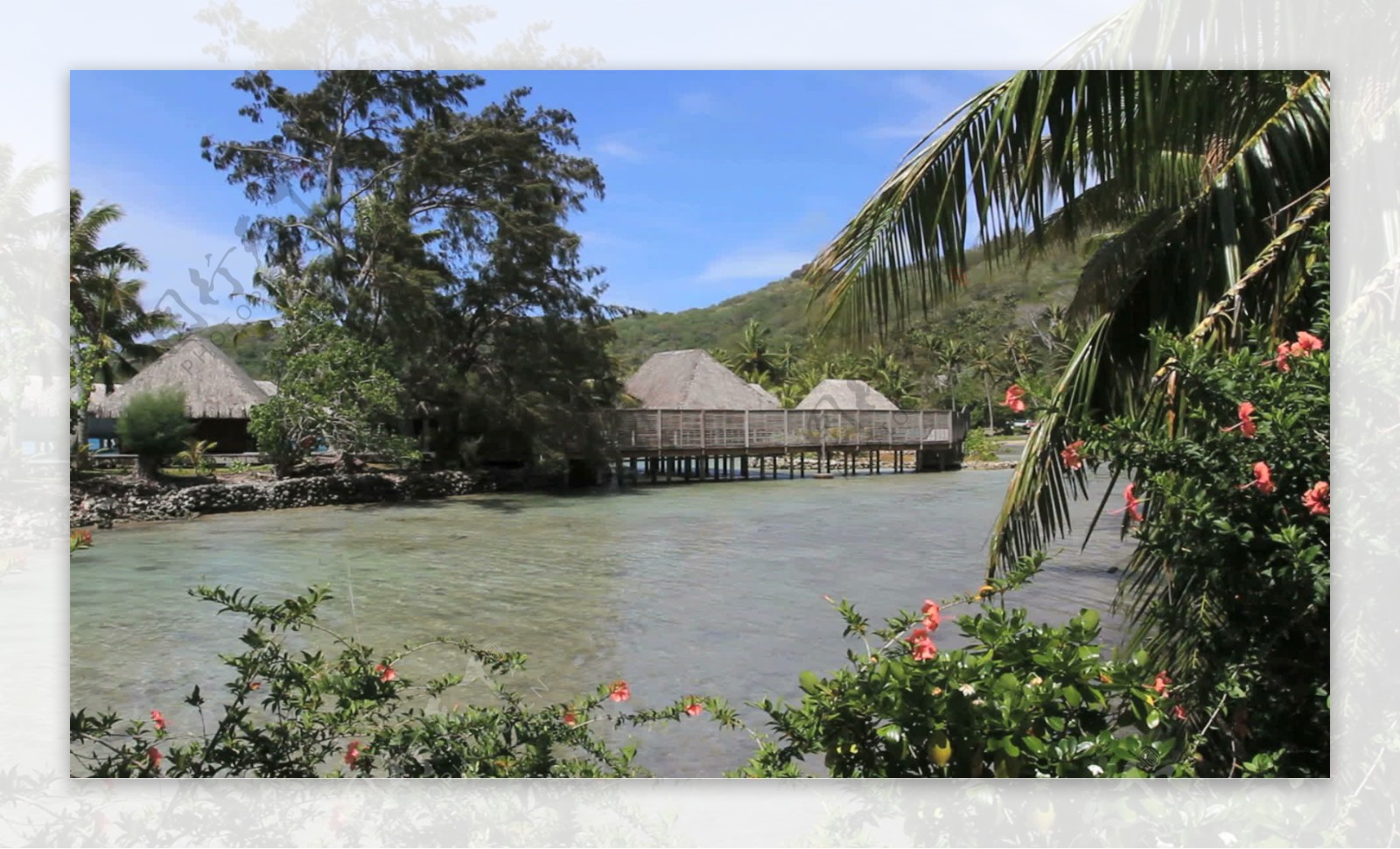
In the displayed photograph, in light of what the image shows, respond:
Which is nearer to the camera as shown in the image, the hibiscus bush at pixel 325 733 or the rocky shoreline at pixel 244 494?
the hibiscus bush at pixel 325 733

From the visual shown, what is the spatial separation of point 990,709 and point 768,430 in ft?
43.6

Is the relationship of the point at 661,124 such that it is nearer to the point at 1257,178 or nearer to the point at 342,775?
the point at 1257,178

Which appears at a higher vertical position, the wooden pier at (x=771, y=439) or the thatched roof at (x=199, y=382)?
the thatched roof at (x=199, y=382)

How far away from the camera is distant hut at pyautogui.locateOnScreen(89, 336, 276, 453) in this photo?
33.3ft

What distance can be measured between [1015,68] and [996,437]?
9.56 m

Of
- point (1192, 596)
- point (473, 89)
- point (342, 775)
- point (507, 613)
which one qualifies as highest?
point (473, 89)

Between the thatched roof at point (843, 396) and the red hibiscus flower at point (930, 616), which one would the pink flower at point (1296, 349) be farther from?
the thatched roof at point (843, 396)

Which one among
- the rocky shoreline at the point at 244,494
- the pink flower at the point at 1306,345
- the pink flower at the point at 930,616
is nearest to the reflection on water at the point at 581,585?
the rocky shoreline at the point at 244,494

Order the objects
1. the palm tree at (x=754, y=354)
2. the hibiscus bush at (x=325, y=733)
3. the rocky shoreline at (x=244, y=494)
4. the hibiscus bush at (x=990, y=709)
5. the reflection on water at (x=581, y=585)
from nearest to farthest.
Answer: the hibiscus bush at (x=990, y=709) < the hibiscus bush at (x=325, y=733) < the reflection on water at (x=581, y=585) < the palm tree at (x=754, y=354) < the rocky shoreline at (x=244, y=494)

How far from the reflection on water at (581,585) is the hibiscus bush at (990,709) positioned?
1.60 m

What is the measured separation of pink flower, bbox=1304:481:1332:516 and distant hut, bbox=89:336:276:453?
9001 mm

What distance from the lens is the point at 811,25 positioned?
2584 millimetres

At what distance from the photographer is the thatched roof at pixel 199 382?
33.1 ft

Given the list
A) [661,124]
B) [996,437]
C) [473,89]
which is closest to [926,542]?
[996,437]
